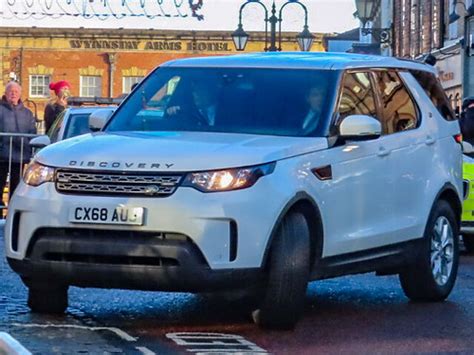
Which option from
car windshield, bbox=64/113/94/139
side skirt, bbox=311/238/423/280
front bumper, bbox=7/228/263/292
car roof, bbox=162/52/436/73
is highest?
car roof, bbox=162/52/436/73

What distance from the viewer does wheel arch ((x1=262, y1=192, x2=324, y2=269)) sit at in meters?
7.88

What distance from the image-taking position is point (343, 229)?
8609mm

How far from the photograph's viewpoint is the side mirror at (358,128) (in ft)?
28.1

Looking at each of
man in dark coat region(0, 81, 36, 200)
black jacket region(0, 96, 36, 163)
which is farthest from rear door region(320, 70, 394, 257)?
black jacket region(0, 96, 36, 163)

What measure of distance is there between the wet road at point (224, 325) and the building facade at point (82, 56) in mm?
62748

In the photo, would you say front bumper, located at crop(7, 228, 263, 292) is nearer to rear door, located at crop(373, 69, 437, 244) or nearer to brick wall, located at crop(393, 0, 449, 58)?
rear door, located at crop(373, 69, 437, 244)

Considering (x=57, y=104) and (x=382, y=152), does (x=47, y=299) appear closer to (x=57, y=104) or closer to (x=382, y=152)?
(x=382, y=152)

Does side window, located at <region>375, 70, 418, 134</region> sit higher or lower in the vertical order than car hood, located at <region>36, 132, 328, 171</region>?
higher

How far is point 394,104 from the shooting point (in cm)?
975

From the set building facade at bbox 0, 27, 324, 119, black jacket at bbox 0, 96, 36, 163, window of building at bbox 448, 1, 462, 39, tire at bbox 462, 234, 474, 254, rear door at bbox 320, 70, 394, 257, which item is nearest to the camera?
rear door at bbox 320, 70, 394, 257

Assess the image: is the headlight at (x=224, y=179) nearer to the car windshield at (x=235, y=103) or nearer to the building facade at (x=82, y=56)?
the car windshield at (x=235, y=103)

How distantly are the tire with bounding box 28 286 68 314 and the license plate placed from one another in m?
0.78

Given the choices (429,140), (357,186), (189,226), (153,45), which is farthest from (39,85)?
(189,226)

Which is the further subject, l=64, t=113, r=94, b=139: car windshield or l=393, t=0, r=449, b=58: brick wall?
l=393, t=0, r=449, b=58: brick wall
